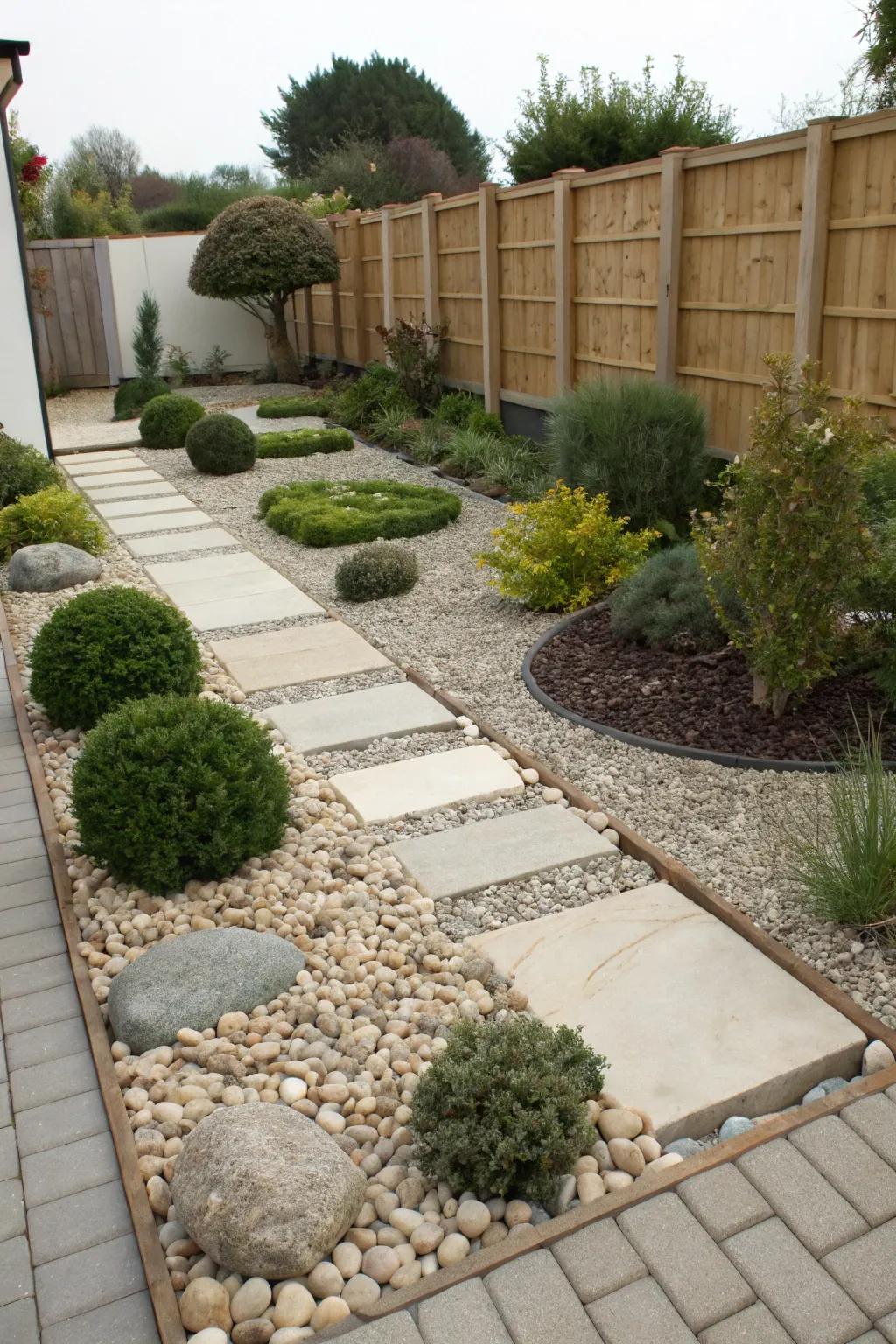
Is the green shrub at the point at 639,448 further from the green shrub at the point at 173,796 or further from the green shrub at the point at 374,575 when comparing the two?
the green shrub at the point at 173,796

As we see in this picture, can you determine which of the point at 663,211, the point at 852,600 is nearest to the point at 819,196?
the point at 663,211

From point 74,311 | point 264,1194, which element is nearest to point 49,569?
point 264,1194

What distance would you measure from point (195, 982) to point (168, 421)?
11.0 m

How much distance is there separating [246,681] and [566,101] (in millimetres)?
16312

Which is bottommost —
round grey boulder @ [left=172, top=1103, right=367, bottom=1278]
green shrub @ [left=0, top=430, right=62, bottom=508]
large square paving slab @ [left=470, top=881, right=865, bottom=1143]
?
large square paving slab @ [left=470, top=881, right=865, bottom=1143]

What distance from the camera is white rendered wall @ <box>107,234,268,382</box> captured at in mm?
18391

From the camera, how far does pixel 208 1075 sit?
270 centimetres

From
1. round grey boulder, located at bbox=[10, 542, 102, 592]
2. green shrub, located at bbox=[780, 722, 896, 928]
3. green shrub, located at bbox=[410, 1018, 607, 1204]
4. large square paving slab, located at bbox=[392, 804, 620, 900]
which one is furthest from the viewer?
round grey boulder, located at bbox=[10, 542, 102, 592]

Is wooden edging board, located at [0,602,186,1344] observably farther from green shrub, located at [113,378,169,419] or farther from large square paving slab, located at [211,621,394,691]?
green shrub, located at [113,378,169,419]

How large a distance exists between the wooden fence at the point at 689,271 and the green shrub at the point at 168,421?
3.15 meters

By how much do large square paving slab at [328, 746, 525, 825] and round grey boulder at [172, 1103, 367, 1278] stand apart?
1.77 meters

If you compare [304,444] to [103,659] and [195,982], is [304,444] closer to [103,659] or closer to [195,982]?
[103,659]

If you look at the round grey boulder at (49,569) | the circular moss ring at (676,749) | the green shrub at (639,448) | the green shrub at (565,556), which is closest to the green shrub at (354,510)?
the green shrub at (639,448)

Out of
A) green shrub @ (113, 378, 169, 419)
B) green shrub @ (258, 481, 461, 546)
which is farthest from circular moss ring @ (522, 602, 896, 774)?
green shrub @ (113, 378, 169, 419)
